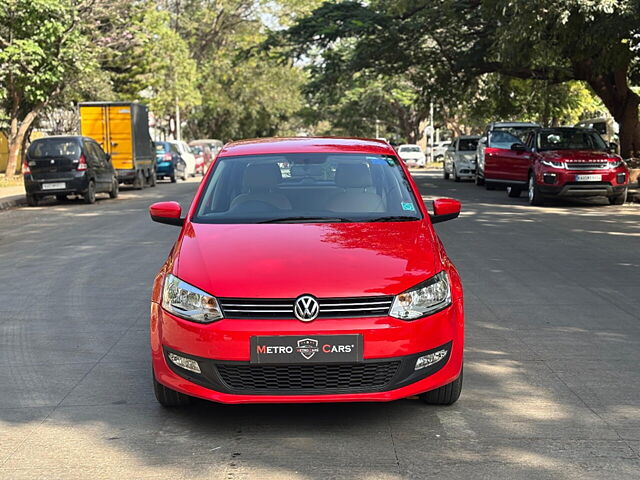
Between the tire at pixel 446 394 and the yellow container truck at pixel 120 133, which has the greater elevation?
the yellow container truck at pixel 120 133

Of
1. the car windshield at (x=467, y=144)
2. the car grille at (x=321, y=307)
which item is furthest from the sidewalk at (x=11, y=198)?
the car grille at (x=321, y=307)

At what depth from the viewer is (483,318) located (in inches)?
332

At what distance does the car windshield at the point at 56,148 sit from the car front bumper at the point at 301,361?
1994 centimetres

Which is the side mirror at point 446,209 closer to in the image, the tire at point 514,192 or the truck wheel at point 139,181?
the tire at point 514,192

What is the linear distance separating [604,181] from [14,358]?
15905mm

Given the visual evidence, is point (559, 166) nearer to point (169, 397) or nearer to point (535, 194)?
point (535, 194)

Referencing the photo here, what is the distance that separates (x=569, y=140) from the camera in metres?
22.4

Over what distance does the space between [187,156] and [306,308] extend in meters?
38.8

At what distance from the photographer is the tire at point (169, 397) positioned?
18.4 ft

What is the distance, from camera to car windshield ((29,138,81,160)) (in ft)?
80.2

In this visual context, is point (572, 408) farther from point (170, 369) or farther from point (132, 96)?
point (132, 96)

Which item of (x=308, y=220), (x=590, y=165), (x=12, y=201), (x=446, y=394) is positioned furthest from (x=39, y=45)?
(x=446, y=394)

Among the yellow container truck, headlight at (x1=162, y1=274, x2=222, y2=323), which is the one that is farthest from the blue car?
headlight at (x1=162, y1=274, x2=222, y2=323)

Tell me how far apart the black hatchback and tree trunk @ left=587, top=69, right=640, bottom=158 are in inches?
567
